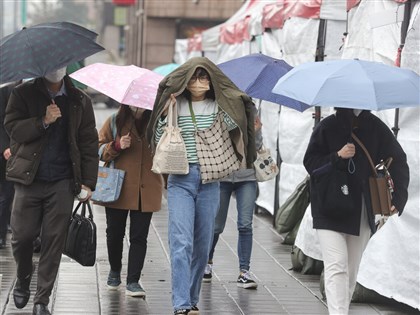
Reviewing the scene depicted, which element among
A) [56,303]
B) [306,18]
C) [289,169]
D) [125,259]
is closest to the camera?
[56,303]

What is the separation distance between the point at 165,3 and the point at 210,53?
22.7 m

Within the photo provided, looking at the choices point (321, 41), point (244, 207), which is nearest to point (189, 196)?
point (244, 207)

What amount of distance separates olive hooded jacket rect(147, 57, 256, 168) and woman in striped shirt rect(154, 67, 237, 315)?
46 mm

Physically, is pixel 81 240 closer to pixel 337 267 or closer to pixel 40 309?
pixel 40 309

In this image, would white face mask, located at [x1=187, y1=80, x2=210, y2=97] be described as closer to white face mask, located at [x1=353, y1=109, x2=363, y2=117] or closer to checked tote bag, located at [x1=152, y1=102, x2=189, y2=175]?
checked tote bag, located at [x1=152, y1=102, x2=189, y2=175]

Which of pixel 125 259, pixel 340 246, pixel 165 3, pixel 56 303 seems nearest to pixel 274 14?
pixel 125 259

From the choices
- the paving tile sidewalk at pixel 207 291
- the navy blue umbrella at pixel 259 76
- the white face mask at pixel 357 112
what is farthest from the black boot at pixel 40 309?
the navy blue umbrella at pixel 259 76

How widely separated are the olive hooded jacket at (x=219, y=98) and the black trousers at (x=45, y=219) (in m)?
0.72

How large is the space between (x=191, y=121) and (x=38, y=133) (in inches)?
38.9

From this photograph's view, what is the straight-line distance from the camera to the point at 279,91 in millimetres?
7008

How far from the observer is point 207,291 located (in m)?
9.20

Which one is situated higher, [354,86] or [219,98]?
[354,86]

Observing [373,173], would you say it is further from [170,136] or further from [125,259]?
[125,259]

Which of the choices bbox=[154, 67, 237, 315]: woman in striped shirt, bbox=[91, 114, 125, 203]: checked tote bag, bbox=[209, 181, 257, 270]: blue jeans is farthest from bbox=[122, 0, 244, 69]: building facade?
bbox=[154, 67, 237, 315]: woman in striped shirt
